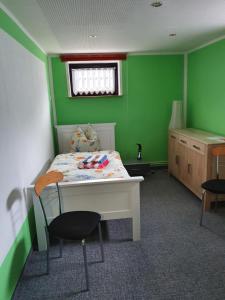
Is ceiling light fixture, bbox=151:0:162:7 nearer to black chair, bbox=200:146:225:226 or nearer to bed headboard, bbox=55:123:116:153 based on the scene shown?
black chair, bbox=200:146:225:226

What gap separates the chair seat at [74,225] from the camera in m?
1.76

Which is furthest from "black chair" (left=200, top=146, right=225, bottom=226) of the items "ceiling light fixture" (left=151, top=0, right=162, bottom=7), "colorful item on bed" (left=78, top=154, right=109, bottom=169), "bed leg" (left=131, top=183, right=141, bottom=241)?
"ceiling light fixture" (left=151, top=0, right=162, bottom=7)

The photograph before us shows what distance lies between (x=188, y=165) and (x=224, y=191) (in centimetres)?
105

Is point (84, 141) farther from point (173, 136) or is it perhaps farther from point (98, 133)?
point (173, 136)

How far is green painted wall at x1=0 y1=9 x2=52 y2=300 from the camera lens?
165cm

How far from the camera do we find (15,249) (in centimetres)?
190

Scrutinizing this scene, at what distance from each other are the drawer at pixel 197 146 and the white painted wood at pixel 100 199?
117cm

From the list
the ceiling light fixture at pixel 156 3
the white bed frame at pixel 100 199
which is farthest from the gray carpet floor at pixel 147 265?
the ceiling light fixture at pixel 156 3

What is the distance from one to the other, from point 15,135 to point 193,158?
2392 mm

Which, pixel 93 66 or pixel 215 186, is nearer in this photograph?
pixel 215 186

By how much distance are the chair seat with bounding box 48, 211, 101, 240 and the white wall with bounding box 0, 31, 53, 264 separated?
1.18 feet

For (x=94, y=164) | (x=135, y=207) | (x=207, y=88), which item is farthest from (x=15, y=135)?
(x=207, y=88)

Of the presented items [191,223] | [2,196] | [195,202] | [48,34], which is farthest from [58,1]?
[195,202]

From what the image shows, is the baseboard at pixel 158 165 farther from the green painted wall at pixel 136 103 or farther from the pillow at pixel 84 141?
the pillow at pixel 84 141
